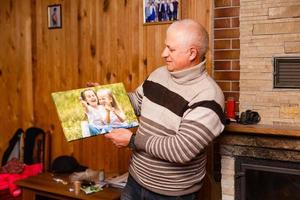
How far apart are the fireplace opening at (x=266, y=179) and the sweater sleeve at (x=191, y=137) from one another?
2.22 feet

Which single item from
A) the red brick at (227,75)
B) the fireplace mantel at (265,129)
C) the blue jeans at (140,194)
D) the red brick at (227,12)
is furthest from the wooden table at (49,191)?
the red brick at (227,12)

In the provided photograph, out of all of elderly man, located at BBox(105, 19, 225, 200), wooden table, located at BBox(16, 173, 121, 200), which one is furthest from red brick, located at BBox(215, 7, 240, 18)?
wooden table, located at BBox(16, 173, 121, 200)

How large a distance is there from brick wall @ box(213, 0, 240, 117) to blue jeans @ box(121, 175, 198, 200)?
0.85m

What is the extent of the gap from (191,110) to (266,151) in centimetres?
74

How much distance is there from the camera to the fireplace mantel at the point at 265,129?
2037mm

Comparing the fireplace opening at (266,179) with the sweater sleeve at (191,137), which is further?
the fireplace opening at (266,179)

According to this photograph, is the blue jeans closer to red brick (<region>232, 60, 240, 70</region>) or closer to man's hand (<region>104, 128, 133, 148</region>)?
man's hand (<region>104, 128, 133, 148</region>)

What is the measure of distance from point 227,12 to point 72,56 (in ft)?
4.34

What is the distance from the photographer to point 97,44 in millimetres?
2994

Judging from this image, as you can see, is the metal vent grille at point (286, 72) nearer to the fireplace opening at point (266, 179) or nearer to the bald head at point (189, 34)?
the fireplace opening at point (266, 179)

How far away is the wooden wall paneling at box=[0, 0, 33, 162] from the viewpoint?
337cm

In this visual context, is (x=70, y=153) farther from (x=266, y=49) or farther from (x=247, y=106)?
(x=266, y=49)

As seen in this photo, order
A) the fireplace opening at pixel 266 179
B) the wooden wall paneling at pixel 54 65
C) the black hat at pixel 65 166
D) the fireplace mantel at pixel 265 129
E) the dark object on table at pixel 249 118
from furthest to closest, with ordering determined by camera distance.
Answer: the wooden wall paneling at pixel 54 65
the black hat at pixel 65 166
the dark object on table at pixel 249 118
the fireplace opening at pixel 266 179
the fireplace mantel at pixel 265 129

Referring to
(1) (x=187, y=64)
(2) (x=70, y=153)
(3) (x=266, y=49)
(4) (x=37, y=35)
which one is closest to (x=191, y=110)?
(1) (x=187, y=64)
